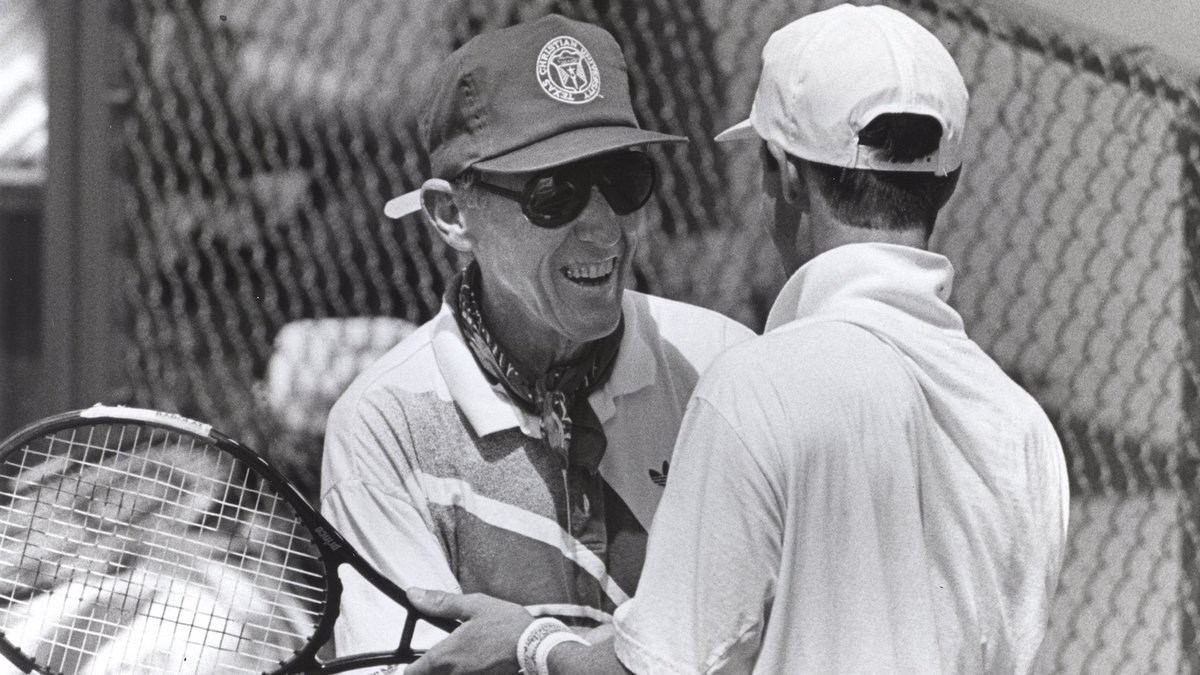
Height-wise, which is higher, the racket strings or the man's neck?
the man's neck

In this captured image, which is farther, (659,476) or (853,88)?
(659,476)

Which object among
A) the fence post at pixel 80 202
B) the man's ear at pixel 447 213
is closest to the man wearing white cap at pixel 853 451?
the man's ear at pixel 447 213

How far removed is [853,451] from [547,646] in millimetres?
409

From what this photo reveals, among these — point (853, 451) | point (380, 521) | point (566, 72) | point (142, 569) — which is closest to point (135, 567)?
point (142, 569)

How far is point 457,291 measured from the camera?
227cm

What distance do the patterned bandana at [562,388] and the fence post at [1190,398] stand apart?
2.26 meters

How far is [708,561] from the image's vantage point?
1.66 metres

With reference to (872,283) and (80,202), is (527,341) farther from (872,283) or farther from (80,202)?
(80,202)

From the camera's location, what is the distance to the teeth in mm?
2162

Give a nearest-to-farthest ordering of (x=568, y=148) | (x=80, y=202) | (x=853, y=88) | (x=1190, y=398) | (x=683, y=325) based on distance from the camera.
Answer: (x=853, y=88), (x=568, y=148), (x=683, y=325), (x=1190, y=398), (x=80, y=202)

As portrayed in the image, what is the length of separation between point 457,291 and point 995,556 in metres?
0.81

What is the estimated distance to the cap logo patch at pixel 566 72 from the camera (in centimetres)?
212

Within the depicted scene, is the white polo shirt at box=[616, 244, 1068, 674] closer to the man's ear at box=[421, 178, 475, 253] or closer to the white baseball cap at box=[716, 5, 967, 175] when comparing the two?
the white baseball cap at box=[716, 5, 967, 175]

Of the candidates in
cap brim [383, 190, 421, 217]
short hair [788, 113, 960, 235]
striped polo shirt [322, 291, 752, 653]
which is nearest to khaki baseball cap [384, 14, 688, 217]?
cap brim [383, 190, 421, 217]
